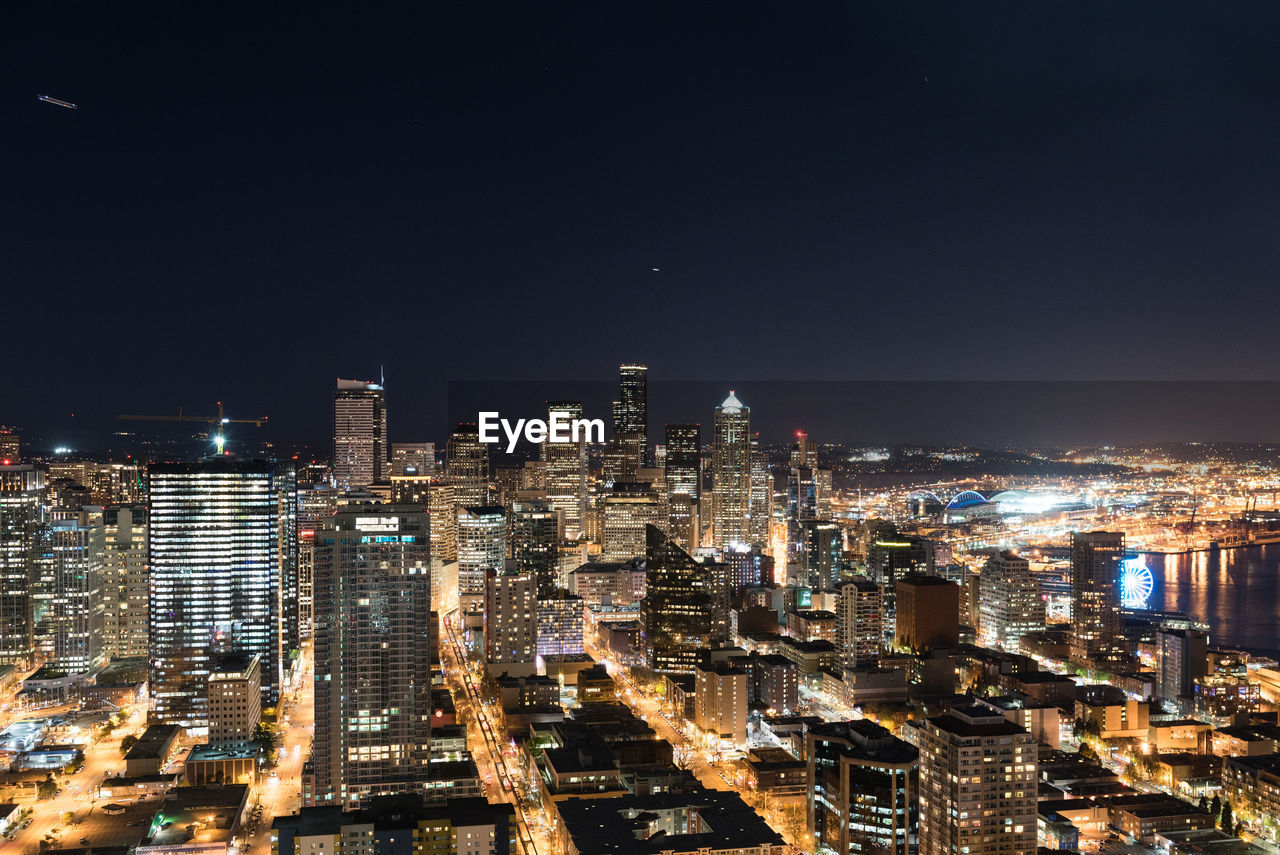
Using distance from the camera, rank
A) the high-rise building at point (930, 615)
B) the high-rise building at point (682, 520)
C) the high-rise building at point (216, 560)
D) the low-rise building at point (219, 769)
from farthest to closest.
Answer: the high-rise building at point (682, 520) → the high-rise building at point (930, 615) → the high-rise building at point (216, 560) → the low-rise building at point (219, 769)

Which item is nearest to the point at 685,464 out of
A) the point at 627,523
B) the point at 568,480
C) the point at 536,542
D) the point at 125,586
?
the point at 568,480

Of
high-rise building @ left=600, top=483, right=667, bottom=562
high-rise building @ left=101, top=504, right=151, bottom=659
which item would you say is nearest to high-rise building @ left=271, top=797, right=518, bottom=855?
high-rise building @ left=101, top=504, right=151, bottom=659

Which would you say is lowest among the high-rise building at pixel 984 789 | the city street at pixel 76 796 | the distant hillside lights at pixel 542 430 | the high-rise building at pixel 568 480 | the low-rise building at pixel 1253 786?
the city street at pixel 76 796

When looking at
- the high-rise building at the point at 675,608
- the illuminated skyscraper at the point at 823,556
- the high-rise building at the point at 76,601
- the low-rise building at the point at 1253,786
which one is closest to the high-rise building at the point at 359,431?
the high-rise building at the point at 76,601

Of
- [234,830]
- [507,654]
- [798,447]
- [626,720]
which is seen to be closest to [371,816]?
[234,830]

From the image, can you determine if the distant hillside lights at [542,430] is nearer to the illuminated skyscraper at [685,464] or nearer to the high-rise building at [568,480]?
the high-rise building at [568,480]

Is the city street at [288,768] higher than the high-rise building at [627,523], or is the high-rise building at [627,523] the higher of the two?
the high-rise building at [627,523]

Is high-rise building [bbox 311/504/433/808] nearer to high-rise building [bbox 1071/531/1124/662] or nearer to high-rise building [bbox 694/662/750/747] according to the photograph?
high-rise building [bbox 694/662/750/747]
